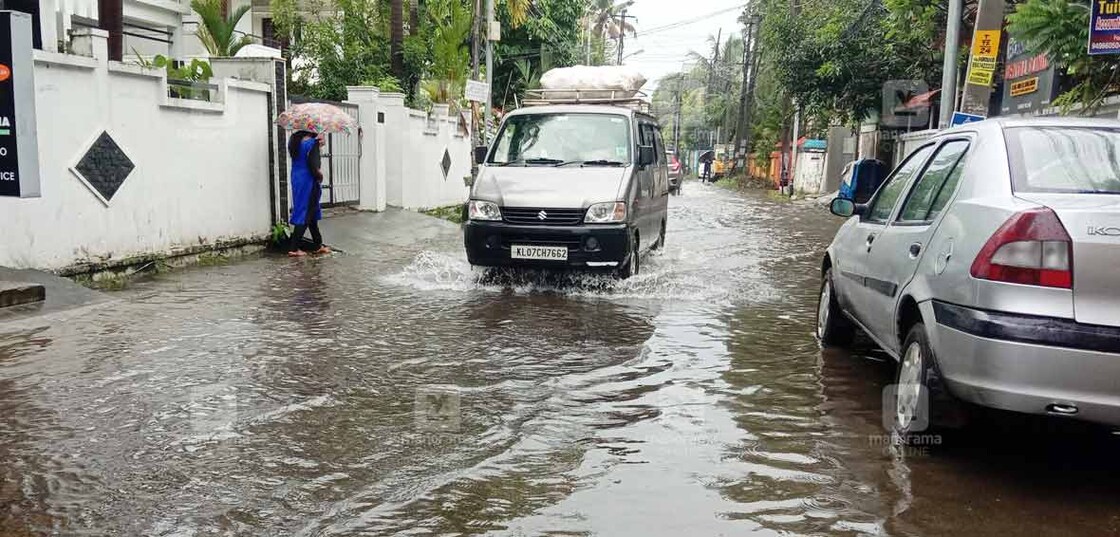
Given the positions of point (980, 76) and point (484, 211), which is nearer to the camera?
point (484, 211)

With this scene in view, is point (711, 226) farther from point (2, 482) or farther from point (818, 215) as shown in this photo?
point (2, 482)

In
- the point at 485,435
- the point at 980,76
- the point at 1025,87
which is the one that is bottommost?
the point at 485,435

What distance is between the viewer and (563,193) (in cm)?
908

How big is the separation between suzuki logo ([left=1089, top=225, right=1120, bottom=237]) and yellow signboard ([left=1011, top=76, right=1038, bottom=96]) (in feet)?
39.5

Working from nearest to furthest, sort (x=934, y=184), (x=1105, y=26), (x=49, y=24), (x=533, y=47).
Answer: (x=934, y=184)
(x=1105, y=26)
(x=49, y=24)
(x=533, y=47)

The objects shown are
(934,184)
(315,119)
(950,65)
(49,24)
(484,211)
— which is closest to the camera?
(934,184)

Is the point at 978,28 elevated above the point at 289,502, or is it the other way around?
the point at 978,28

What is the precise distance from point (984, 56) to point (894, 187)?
6982 mm

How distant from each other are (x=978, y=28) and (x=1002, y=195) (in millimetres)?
8706

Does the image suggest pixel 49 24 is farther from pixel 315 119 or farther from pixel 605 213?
pixel 605 213

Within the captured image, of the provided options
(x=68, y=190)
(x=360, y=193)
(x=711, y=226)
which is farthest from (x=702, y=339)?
(x=711, y=226)

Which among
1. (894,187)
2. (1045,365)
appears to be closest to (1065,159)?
(1045,365)

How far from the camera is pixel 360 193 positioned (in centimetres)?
1675

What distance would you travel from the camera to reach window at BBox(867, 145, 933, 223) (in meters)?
5.46
